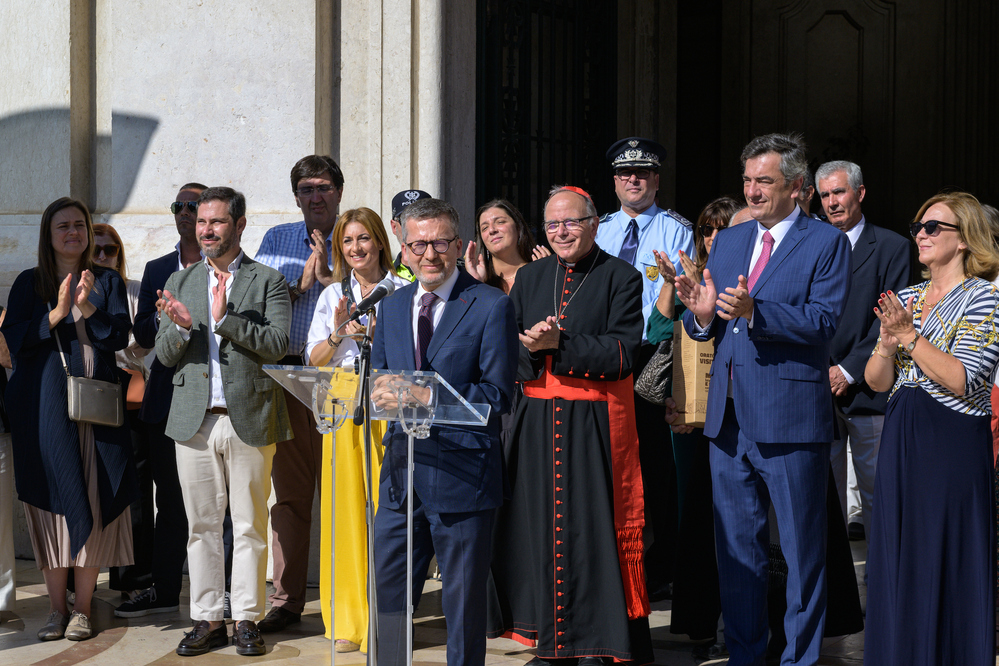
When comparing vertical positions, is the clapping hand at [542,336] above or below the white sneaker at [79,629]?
above

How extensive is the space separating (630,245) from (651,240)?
4.7 inches

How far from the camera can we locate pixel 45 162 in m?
7.58

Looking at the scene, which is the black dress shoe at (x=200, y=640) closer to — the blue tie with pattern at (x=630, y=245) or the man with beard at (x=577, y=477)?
the man with beard at (x=577, y=477)

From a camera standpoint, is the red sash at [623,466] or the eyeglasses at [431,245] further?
the red sash at [623,466]

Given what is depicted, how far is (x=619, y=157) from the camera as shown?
6.03m

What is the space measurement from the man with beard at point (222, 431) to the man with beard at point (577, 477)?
1.14 meters

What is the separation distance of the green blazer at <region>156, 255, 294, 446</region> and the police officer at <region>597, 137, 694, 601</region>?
1.82 m

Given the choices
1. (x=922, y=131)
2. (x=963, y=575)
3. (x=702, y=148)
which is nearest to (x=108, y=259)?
(x=963, y=575)

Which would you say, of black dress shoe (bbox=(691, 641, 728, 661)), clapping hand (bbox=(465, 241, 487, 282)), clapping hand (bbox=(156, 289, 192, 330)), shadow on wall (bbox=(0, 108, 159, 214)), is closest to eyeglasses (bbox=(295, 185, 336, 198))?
clapping hand (bbox=(465, 241, 487, 282))

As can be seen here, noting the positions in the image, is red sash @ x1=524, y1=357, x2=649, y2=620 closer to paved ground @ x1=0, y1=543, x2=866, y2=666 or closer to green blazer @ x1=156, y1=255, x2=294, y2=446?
paved ground @ x1=0, y1=543, x2=866, y2=666

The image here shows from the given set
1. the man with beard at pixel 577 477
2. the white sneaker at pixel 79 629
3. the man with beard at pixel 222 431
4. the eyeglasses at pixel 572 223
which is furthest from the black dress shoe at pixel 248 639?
the eyeglasses at pixel 572 223

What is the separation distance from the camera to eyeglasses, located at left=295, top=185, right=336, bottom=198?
232 inches

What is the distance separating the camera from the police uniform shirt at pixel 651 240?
5.89m

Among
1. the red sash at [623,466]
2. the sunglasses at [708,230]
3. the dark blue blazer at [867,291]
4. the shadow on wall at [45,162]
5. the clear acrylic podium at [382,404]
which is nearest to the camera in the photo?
the clear acrylic podium at [382,404]
